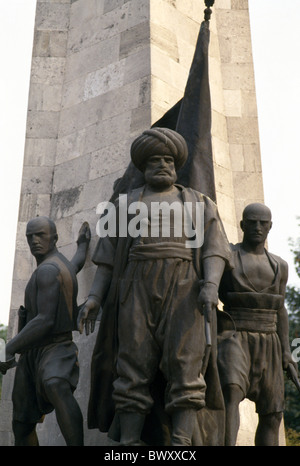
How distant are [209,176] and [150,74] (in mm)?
2016

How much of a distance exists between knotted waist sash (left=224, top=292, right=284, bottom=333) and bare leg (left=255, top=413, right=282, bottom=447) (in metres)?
0.80

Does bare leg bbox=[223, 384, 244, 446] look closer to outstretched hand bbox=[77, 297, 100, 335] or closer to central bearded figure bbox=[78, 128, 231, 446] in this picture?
central bearded figure bbox=[78, 128, 231, 446]

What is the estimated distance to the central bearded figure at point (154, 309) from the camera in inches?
285

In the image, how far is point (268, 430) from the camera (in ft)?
27.4

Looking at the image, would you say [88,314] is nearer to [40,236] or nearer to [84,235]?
[40,236]

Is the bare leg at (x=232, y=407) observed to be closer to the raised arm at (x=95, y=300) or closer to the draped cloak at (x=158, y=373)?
the draped cloak at (x=158, y=373)

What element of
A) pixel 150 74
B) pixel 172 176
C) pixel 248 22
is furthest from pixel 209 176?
pixel 248 22

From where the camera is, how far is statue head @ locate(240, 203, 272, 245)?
8.47m

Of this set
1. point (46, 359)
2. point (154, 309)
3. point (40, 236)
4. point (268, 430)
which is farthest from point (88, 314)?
point (268, 430)

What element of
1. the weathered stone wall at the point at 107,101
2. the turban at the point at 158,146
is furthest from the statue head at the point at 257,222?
the weathered stone wall at the point at 107,101

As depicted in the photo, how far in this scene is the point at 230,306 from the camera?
8398 mm

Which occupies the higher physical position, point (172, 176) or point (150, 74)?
point (150, 74)

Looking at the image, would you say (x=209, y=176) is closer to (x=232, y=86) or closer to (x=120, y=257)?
(x=120, y=257)
